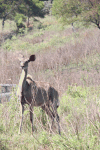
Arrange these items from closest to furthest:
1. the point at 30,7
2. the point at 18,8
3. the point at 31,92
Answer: the point at 31,92, the point at 18,8, the point at 30,7

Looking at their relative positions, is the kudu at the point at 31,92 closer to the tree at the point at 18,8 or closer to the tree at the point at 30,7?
the tree at the point at 18,8

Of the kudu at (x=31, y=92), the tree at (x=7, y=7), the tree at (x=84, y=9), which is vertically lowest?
the kudu at (x=31, y=92)

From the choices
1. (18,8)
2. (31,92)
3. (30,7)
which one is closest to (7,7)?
(18,8)

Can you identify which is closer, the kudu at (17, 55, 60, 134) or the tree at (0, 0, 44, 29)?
the kudu at (17, 55, 60, 134)

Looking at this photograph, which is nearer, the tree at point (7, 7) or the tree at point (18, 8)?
the tree at point (7, 7)

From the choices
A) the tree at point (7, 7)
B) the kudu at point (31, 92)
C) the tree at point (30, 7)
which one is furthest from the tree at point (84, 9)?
the tree at point (30, 7)

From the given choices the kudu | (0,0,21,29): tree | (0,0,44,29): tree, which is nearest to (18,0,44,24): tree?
(0,0,44,29): tree

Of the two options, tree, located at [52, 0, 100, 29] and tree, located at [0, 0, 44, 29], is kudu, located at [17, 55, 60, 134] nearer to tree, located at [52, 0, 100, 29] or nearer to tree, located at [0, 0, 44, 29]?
tree, located at [52, 0, 100, 29]

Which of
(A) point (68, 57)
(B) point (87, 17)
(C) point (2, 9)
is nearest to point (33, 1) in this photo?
(C) point (2, 9)

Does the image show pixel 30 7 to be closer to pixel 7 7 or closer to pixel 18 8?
pixel 18 8

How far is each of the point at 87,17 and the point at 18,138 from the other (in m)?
13.6

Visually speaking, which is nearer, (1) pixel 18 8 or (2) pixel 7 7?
(2) pixel 7 7

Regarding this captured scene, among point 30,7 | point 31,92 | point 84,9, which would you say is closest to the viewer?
point 31,92

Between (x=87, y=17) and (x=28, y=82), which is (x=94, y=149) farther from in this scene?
(x=87, y=17)
